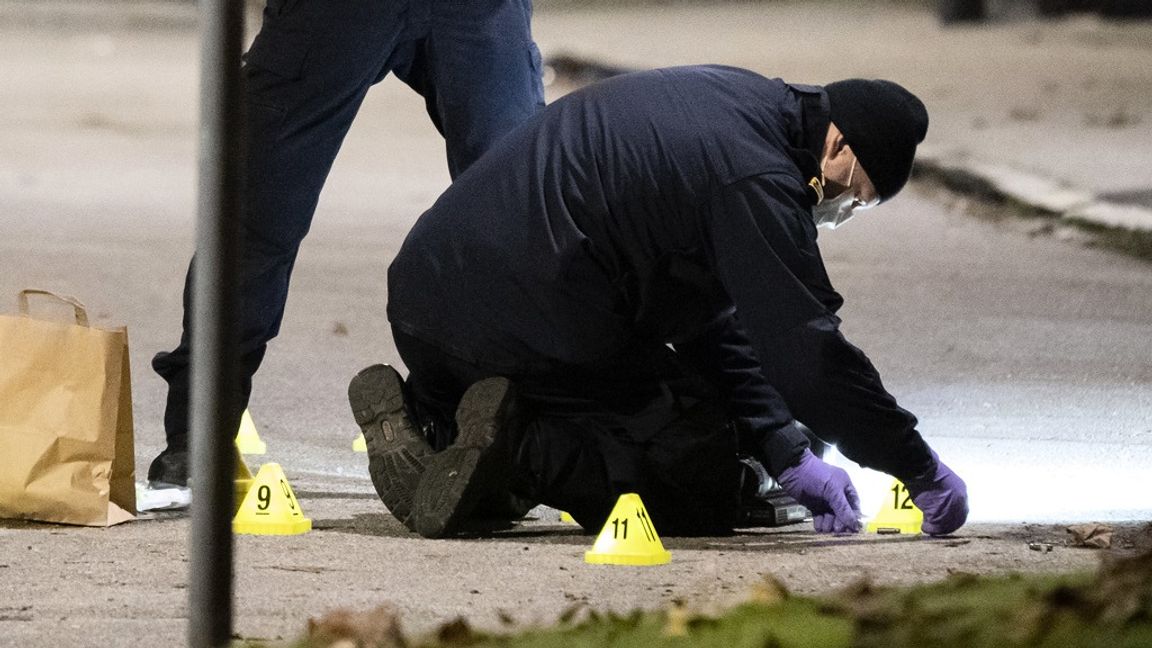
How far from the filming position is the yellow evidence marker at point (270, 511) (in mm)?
4723

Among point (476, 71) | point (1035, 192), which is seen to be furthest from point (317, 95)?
point (1035, 192)

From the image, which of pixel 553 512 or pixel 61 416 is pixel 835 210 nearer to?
pixel 553 512

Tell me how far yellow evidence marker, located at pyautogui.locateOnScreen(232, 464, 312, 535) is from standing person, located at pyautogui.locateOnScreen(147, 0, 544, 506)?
36 cm

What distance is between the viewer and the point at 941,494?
462 centimetres

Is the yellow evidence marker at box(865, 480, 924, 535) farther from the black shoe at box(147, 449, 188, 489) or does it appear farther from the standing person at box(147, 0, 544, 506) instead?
the black shoe at box(147, 449, 188, 489)

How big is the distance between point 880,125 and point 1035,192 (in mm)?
7383

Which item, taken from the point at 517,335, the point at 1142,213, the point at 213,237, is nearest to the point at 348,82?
the point at 517,335

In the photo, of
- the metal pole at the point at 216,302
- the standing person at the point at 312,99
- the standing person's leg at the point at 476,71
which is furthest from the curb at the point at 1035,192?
the metal pole at the point at 216,302

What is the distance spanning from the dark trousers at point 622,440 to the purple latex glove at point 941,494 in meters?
0.47

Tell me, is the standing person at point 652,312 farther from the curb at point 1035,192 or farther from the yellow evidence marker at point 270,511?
the curb at point 1035,192

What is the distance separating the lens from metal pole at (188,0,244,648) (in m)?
2.75

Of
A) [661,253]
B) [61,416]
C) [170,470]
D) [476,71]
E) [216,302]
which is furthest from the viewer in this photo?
[476,71]

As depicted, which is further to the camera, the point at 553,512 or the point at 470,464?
the point at 553,512

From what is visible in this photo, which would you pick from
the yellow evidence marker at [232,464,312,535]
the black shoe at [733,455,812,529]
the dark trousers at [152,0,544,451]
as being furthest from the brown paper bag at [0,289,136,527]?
the black shoe at [733,455,812,529]
